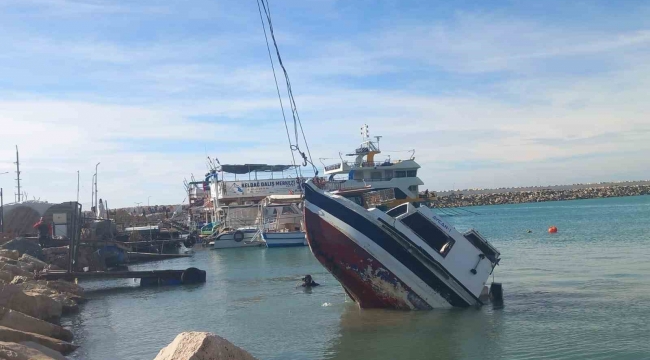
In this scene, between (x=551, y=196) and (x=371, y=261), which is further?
(x=551, y=196)

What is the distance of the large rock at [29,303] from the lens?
1664 cm

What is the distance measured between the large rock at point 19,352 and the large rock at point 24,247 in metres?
21.4

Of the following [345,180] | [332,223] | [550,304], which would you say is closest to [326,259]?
[332,223]

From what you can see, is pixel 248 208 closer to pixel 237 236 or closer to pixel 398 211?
pixel 237 236

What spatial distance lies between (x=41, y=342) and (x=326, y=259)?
25.7ft

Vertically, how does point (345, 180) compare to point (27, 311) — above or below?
above

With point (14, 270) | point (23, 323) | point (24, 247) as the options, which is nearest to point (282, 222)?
point (24, 247)

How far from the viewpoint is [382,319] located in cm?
1816

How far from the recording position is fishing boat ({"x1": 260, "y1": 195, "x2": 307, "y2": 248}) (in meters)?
48.0

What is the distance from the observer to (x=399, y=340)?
52.5 feet

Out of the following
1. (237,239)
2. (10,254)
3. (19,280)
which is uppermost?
(10,254)

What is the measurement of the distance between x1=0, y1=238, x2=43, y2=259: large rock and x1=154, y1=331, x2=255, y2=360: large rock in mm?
25430

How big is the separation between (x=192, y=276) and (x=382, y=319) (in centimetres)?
1309

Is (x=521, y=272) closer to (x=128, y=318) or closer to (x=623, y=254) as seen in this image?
(x=623, y=254)
